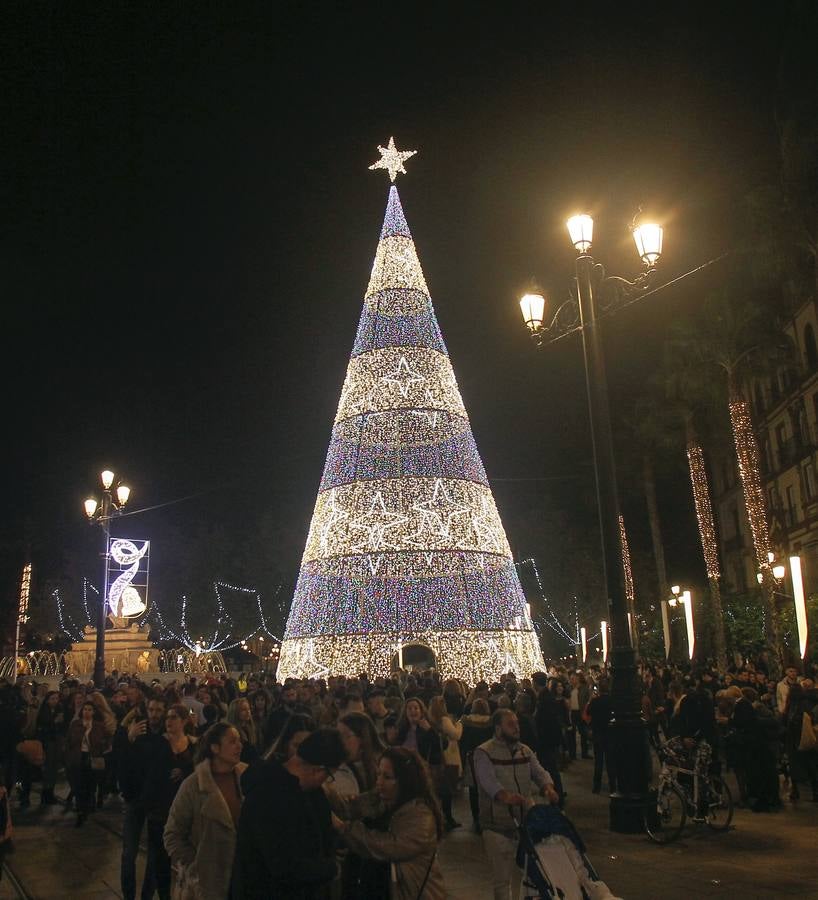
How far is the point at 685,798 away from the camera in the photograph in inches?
367

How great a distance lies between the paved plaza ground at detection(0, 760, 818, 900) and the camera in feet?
24.9

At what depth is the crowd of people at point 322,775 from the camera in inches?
159

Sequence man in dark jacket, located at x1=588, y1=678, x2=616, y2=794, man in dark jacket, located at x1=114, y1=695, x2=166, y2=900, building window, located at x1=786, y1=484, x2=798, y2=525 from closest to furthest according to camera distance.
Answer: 1. man in dark jacket, located at x1=114, y1=695, x2=166, y2=900
2. man in dark jacket, located at x1=588, y1=678, x2=616, y2=794
3. building window, located at x1=786, y1=484, x2=798, y2=525

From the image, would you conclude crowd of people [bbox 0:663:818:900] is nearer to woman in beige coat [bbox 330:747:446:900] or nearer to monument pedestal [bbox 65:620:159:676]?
woman in beige coat [bbox 330:747:446:900]

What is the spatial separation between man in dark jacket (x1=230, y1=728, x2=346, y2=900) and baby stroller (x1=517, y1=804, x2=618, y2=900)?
1.48m

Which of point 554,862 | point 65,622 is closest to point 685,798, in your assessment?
point 554,862

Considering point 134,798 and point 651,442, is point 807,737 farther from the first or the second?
point 651,442

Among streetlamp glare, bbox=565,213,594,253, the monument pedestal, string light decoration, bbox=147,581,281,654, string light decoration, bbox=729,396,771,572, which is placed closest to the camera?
streetlamp glare, bbox=565,213,594,253

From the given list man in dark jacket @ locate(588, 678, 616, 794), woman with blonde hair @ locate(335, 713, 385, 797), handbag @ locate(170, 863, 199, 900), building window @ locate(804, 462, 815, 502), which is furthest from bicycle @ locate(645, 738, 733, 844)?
building window @ locate(804, 462, 815, 502)

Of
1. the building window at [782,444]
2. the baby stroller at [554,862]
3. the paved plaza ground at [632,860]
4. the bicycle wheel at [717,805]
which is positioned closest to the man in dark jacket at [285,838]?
the baby stroller at [554,862]

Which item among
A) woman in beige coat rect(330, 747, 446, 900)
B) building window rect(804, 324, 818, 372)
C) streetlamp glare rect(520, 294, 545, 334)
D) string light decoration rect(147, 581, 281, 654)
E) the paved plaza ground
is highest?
building window rect(804, 324, 818, 372)

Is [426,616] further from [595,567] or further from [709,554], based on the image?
[595,567]

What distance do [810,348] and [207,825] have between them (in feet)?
139

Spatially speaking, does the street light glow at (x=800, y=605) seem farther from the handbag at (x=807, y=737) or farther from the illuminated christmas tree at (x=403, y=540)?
the handbag at (x=807, y=737)
